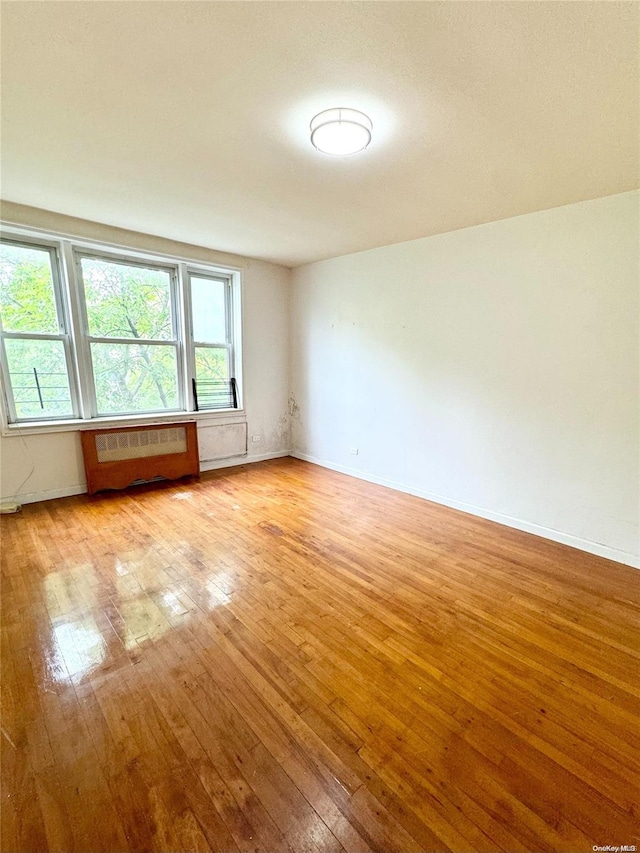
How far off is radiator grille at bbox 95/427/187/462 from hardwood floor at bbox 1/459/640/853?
1070 mm

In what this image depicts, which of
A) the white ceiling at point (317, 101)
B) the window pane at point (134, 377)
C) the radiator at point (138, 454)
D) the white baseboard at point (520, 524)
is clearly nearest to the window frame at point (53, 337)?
the window pane at point (134, 377)

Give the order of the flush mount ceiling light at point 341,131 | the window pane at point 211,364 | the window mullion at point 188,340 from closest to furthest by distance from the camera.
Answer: the flush mount ceiling light at point 341,131 < the window mullion at point 188,340 < the window pane at point 211,364

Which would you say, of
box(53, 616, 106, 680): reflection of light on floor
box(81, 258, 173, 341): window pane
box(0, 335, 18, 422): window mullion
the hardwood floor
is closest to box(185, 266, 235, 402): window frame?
box(81, 258, 173, 341): window pane

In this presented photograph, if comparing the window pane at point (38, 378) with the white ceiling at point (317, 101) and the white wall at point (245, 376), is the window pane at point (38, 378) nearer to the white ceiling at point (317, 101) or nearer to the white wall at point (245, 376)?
the white wall at point (245, 376)

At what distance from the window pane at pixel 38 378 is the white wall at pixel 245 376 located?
275 mm

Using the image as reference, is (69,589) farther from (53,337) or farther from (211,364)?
(211,364)

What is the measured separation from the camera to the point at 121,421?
386 centimetres

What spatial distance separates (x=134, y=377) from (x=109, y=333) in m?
0.52

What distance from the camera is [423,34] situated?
133 centimetres

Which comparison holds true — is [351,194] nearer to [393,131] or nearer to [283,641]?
[393,131]

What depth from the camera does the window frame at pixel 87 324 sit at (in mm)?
3330

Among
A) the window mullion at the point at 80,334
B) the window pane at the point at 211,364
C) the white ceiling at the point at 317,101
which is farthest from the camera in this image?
the window pane at the point at 211,364

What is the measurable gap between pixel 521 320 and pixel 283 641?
2.95 meters

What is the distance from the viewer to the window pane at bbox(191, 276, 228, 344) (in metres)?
4.41
